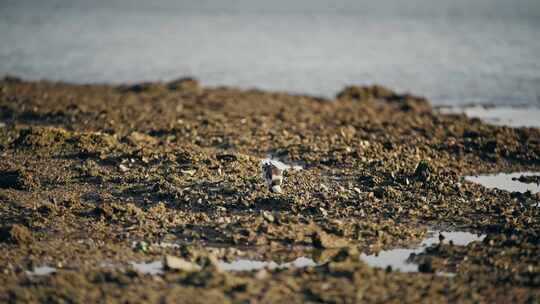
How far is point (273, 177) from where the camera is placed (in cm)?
1161

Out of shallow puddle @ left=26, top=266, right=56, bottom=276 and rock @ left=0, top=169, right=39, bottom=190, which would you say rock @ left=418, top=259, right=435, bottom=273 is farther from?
rock @ left=0, top=169, right=39, bottom=190

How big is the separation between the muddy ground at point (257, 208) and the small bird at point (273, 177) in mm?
209

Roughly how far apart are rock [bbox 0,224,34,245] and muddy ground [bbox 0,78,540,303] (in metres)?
0.02

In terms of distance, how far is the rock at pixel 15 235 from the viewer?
31.7 ft

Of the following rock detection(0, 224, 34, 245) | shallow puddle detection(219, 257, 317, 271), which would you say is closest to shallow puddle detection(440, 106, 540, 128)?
shallow puddle detection(219, 257, 317, 271)

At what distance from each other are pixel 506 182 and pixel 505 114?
9889mm

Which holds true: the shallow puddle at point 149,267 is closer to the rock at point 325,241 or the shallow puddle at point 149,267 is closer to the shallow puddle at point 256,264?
the shallow puddle at point 256,264

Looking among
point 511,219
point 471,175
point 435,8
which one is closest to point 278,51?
point 471,175

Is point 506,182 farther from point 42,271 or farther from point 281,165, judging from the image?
point 42,271

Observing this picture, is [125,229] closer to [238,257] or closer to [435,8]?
[238,257]

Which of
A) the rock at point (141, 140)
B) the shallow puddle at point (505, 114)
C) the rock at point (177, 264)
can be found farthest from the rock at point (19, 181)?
the shallow puddle at point (505, 114)

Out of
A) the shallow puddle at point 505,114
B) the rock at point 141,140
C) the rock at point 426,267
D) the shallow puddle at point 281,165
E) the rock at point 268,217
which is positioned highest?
the shallow puddle at point 505,114

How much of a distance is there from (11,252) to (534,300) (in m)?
6.32

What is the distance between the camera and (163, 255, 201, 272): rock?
8703 mm
